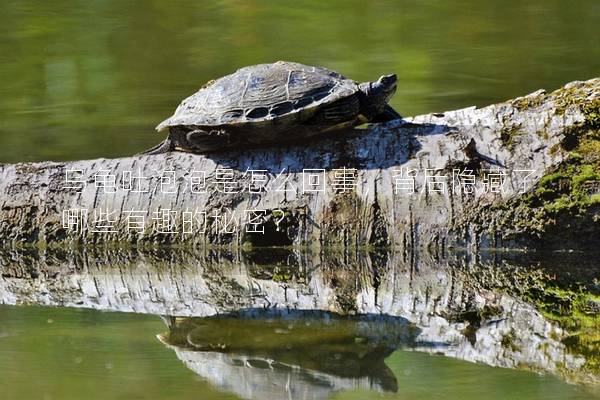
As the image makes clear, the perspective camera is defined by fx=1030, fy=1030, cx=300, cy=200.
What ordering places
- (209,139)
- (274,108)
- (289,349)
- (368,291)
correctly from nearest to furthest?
(289,349), (368,291), (274,108), (209,139)

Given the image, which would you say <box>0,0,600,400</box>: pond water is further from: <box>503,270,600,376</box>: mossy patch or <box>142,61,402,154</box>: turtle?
<box>142,61,402,154</box>: turtle

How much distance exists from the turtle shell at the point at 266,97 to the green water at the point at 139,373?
2445 mm

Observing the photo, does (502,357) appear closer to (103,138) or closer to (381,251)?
(381,251)

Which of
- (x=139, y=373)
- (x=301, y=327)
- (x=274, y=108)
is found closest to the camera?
(x=139, y=373)

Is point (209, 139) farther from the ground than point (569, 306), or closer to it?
farther from the ground

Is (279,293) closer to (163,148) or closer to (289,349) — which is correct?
(289,349)

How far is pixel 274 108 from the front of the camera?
22.5 ft

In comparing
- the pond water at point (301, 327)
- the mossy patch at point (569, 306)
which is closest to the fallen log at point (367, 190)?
the pond water at point (301, 327)

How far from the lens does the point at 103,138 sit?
10.3 meters

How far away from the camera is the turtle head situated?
23.1ft

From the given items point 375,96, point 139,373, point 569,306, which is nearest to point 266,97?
point 375,96

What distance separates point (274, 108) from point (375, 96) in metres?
0.72

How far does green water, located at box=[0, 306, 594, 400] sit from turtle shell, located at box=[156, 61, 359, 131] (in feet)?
8.02

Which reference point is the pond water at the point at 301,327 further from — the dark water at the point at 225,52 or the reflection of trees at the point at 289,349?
the dark water at the point at 225,52
